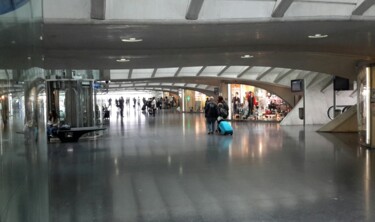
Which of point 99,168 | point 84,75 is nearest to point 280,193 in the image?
point 99,168

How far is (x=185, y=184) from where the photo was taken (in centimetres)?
876

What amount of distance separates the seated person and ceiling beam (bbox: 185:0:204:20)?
12.2m

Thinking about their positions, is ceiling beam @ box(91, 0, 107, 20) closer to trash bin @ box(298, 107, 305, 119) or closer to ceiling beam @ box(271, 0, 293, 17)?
ceiling beam @ box(271, 0, 293, 17)

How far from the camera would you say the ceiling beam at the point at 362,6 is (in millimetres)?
8578

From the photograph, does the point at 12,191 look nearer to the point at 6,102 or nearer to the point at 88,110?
the point at 6,102

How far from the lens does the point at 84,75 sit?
86.6 ft

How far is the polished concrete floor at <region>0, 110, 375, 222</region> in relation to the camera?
2738 millimetres

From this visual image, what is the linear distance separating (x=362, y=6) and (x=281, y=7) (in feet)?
5.39

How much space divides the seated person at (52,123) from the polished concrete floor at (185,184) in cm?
532

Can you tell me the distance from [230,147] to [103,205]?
28.3 ft

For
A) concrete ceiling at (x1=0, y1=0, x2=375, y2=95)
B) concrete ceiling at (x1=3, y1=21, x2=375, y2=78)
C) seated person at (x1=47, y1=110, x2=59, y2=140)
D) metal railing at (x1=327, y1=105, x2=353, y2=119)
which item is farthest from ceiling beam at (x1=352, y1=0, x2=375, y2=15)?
metal railing at (x1=327, y1=105, x2=353, y2=119)

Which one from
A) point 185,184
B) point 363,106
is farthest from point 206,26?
point 363,106

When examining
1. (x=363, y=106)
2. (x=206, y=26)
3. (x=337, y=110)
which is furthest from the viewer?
(x=337, y=110)

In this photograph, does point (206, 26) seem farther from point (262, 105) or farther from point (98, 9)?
point (262, 105)
